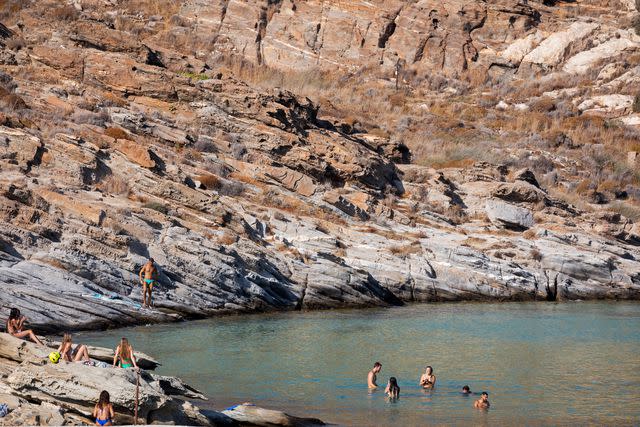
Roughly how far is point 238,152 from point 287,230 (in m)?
9.44

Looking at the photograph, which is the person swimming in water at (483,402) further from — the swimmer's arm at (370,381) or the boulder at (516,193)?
the boulder at (516,193)

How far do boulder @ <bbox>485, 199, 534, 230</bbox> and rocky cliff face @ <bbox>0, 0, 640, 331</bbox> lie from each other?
16 cm

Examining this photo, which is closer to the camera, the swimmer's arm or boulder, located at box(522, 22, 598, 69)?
the swimmer's arm

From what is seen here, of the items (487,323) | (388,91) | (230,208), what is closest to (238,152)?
(230,208)

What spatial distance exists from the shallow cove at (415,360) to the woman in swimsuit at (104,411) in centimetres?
560

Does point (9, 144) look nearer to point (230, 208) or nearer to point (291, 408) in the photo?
point (230, 208)

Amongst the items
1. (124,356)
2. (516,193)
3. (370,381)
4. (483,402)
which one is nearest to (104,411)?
(124,356)

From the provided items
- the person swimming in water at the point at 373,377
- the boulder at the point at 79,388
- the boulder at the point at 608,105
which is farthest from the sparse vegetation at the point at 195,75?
the boulder at the point at 79,388

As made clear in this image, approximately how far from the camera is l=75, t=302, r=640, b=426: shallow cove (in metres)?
21.2

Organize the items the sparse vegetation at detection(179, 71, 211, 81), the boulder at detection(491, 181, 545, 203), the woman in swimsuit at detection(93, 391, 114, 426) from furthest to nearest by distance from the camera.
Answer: the sparse vegetation at detection(179, 71, 211, 81)
the boulder at detection(491, 181, 545, 203)
the woman in swimsuit at detection(93, 391, 114, 426)

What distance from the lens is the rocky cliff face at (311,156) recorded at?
34.3m

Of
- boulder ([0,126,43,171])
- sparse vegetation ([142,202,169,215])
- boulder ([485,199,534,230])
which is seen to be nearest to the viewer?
boulder ([0,126,43,171])

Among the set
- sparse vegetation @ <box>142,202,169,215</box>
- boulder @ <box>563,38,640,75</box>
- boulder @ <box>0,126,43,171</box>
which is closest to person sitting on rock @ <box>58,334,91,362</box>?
sparse vegetation @ <box>142,202,169,215</box>

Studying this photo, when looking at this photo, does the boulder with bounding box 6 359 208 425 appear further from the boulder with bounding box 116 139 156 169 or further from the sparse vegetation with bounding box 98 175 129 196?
the boulder with bounding box 116 139 156 169
